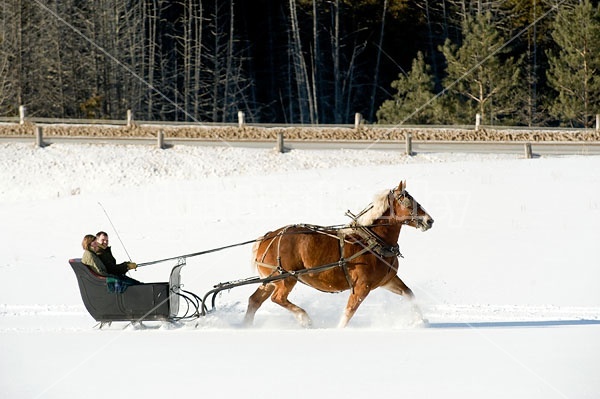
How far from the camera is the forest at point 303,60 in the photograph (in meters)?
40.0

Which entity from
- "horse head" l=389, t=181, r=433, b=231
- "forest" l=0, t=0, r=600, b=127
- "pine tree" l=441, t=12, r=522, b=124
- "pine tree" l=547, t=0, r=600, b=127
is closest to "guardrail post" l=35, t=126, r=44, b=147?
"forest" l=0, t=0, r=600, b=127

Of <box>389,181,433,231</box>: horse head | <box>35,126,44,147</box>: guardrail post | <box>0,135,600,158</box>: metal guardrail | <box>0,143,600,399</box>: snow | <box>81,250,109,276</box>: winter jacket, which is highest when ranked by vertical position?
<box>35,126,44,147</box>: guardrail post

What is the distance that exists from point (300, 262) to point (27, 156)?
1974 cm

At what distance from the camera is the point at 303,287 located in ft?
53.1

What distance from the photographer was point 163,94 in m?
51.0

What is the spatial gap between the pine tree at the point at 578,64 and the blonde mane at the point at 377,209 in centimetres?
2842

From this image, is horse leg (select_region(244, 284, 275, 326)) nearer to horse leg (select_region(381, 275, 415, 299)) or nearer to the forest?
horse leg (select_region(381, 275, 415, 299))

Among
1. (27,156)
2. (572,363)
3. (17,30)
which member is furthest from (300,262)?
(17,30)

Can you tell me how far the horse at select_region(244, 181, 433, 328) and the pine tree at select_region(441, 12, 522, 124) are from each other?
27668 mm

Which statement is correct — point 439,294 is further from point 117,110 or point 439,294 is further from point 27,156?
point 117,110

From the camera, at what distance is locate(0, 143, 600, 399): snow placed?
8.77 meters

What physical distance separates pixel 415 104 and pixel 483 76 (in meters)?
3.17

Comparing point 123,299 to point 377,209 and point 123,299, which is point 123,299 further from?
point 377,209

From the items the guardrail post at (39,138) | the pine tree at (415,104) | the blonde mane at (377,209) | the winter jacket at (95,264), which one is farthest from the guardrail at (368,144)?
the winter jacket at (95,264)
